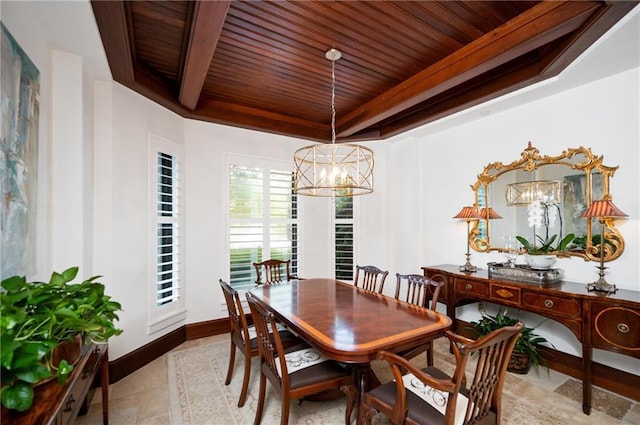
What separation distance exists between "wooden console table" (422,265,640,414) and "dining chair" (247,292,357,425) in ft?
6.04

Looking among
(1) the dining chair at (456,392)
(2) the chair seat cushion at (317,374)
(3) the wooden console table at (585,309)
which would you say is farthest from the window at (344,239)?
(1) the dining chair at (456,392)

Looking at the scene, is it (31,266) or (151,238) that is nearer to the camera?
(31,266)

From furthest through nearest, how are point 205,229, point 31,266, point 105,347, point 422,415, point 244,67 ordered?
point 205,229
point 244,67
point 105,347
point 31,266
point 422,415

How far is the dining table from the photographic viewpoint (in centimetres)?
170

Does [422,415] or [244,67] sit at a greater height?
[244,67]

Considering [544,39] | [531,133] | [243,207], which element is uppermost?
[544,39]

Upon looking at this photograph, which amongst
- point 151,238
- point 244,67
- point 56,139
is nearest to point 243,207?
point 151,238

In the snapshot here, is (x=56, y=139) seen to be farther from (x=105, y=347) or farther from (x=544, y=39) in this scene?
(x=544, y=39)

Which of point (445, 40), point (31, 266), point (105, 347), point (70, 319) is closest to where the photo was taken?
point (70, 319)

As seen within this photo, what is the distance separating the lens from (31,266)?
69.5 inches

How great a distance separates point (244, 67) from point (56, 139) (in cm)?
167

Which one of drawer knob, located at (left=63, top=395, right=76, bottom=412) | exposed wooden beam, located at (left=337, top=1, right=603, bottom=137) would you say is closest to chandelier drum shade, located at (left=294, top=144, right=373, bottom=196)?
exposed wooden beam, located at (left=337, top=1, right=603, bottom=137)

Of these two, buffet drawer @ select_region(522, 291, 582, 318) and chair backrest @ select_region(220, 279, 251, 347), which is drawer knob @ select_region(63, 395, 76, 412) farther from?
buffet drawer @ select_region(522, 291, 582, 318)

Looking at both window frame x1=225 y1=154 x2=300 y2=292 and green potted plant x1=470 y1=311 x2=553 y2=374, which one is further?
window frame x1=225 y1=154 x2=300 y2=292
